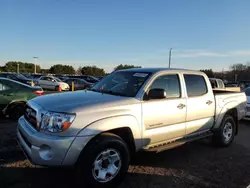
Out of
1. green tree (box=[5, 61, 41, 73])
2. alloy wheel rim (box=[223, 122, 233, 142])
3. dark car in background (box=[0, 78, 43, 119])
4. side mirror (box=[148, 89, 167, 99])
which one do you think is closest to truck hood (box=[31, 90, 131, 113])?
side mirror (box=[148, 89, 167, 99])

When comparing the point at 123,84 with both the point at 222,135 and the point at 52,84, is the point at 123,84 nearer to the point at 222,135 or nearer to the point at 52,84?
the point at 222,135

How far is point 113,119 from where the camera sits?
3.70 metres

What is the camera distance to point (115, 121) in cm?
371

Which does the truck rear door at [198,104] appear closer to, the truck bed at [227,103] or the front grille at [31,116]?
the truck bed at [227,103]

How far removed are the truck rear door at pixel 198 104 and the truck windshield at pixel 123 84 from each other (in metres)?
1.20

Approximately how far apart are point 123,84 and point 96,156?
1.62 meters

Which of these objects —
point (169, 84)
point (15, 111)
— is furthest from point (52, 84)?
point (169, 84)

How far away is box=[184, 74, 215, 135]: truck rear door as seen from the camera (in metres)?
5.09

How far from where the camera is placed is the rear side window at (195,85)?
5.23 metres

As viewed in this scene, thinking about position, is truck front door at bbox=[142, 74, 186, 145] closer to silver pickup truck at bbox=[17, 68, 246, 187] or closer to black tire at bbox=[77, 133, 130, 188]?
silver pickup truck at bbox=[17, 68, 246, 187]

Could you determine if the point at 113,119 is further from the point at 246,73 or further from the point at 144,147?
the point at 246,73

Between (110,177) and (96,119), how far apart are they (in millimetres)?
940

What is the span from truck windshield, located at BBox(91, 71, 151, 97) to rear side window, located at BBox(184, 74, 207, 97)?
3.75 ft

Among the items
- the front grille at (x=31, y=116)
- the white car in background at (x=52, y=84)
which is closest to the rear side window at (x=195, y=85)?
the front grille at (x=31, y=116)
